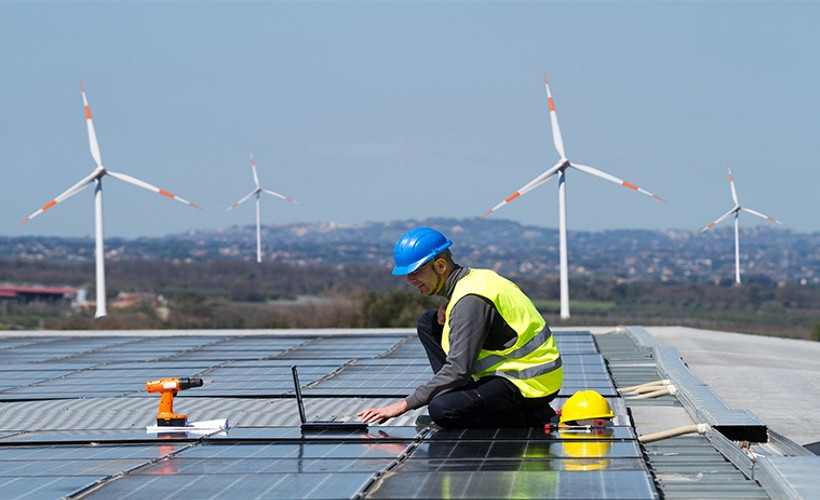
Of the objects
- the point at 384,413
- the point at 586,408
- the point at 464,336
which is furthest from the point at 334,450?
the point at 586,408

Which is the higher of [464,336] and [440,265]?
[440,265]

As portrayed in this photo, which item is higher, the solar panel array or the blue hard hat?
the blue hard hat

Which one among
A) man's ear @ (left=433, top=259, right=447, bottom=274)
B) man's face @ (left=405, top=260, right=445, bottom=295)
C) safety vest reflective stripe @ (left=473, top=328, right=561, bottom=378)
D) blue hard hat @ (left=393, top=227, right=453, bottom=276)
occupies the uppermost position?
blue hard hat @ (left=393, top=227, right=453, bottom=276)

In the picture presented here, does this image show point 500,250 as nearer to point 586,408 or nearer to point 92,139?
point 92,139

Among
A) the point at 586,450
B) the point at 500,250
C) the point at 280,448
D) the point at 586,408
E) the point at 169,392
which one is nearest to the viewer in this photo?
the point at 586,450

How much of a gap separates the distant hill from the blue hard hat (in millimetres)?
116226

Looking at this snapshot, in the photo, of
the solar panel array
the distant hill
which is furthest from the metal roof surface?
the distant hill

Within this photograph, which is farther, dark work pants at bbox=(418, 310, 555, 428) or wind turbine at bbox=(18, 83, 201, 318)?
wind turbine at bbox=(18, 83, 201, 318)

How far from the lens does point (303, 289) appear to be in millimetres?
110250

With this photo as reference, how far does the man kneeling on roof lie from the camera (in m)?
9.01

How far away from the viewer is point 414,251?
356 inches

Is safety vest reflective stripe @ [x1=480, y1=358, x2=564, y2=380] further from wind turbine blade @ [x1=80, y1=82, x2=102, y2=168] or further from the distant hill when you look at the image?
the distant hill

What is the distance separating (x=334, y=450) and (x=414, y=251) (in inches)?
60.4

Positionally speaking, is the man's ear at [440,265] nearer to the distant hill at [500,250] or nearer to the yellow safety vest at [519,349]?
the yellow safety vest at [519,349]
